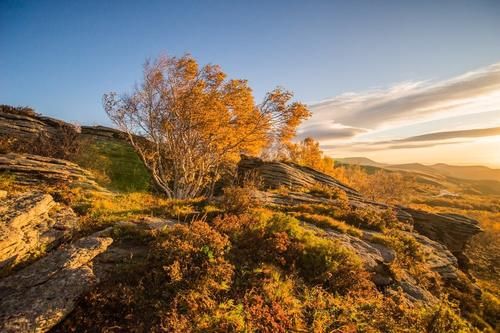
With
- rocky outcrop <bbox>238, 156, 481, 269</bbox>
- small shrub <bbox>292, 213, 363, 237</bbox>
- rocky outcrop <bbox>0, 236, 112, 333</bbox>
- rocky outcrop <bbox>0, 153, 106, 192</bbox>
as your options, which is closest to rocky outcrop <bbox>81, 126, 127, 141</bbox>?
rocky outcrop <bbox>0, 153, 106, 192</bbox>

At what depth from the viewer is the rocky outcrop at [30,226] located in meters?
6.18

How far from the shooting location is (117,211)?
33.1 ft

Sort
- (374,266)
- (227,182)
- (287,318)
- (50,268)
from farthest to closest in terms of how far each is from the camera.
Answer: (227,182) < (374,266) < (50,268) < (287,318)

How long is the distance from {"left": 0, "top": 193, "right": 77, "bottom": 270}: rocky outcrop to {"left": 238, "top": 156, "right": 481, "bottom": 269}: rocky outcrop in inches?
416

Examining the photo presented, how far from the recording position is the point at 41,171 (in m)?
13.2

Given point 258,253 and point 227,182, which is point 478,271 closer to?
point 227,182

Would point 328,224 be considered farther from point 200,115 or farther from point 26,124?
point 26,124

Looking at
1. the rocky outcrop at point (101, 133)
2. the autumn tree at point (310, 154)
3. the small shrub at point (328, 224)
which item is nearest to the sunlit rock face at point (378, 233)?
the small shrub at point (328, 224)

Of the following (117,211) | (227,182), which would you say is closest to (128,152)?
(227,182)

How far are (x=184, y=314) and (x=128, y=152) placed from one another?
85.8ft

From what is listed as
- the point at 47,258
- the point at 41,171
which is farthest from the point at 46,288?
the point at 41,171

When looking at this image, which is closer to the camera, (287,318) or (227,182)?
(287,318)

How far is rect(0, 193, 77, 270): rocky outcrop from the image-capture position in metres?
6.18

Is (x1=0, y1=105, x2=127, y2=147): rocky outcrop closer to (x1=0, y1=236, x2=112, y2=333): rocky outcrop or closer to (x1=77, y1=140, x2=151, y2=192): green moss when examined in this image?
(x1=77, y1=140, x2=151, y2=192): green moss
